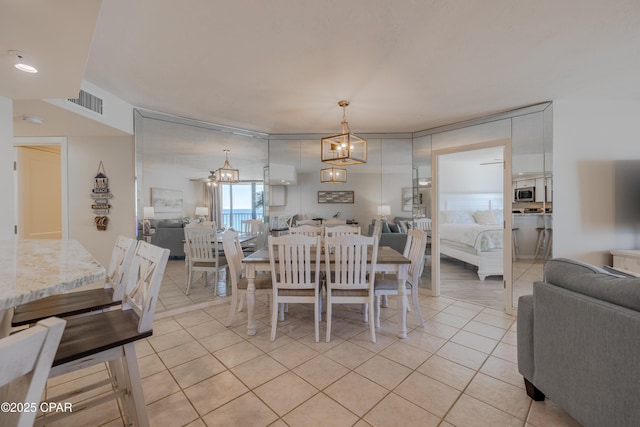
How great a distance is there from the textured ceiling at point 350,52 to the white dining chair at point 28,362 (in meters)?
1.39

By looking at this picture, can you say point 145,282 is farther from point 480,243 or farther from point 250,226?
point 480,243

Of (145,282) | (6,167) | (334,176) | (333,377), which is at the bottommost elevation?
(333,377)

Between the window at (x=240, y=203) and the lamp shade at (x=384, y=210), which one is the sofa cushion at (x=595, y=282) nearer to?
the lamp shade at (x=384, y=210)

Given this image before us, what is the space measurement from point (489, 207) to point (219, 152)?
22.4ft

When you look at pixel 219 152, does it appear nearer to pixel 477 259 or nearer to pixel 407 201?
pixel 407 201

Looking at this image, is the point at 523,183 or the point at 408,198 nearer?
the point at 523,183

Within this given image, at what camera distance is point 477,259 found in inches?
182

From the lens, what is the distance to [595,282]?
1.37 metres

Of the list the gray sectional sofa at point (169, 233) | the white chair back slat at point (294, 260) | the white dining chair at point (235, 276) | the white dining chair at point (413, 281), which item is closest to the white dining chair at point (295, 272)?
the white chair back slat at point (294, 260)

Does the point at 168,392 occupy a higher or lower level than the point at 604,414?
lower

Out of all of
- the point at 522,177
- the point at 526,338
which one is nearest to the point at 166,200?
the point at 526,338

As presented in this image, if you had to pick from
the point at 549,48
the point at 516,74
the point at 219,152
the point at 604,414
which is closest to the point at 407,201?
the point at 516,74

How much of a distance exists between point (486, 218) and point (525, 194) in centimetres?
338

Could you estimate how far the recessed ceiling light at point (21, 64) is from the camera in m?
1.47
